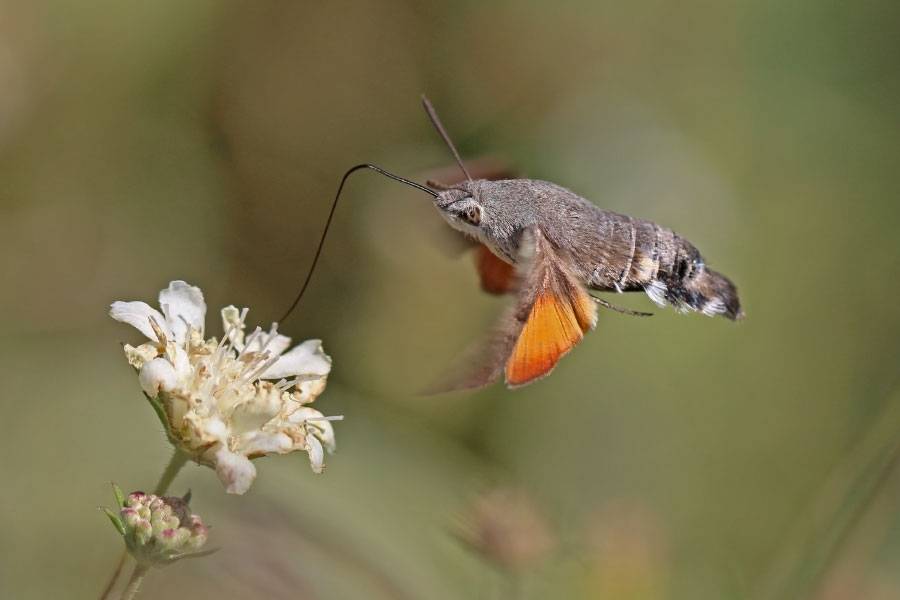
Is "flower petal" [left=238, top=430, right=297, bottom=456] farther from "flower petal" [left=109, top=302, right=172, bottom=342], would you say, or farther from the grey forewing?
the grey forewing

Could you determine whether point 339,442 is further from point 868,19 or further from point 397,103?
point 868,19

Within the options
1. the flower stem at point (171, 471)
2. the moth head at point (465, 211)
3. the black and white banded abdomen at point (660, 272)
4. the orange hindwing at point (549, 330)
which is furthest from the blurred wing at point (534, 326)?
the flower stem at point (171, 471)

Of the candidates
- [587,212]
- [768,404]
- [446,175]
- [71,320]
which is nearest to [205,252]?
[71,320]

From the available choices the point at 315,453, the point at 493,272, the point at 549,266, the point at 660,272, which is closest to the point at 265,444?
the point at 315,453

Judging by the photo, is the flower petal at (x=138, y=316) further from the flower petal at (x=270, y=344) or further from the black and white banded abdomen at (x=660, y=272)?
the black and white banded abdomen at (x=660, y=272)

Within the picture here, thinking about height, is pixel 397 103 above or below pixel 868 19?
below

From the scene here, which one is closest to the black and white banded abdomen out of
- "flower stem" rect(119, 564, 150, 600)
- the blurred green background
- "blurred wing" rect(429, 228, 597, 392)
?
"blurred wing" rect(429, 228, 597, 392)

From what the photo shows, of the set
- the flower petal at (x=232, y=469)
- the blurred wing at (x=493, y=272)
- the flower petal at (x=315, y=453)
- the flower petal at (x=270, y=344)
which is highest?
→ the blurred wing at (x=493, y=272)
